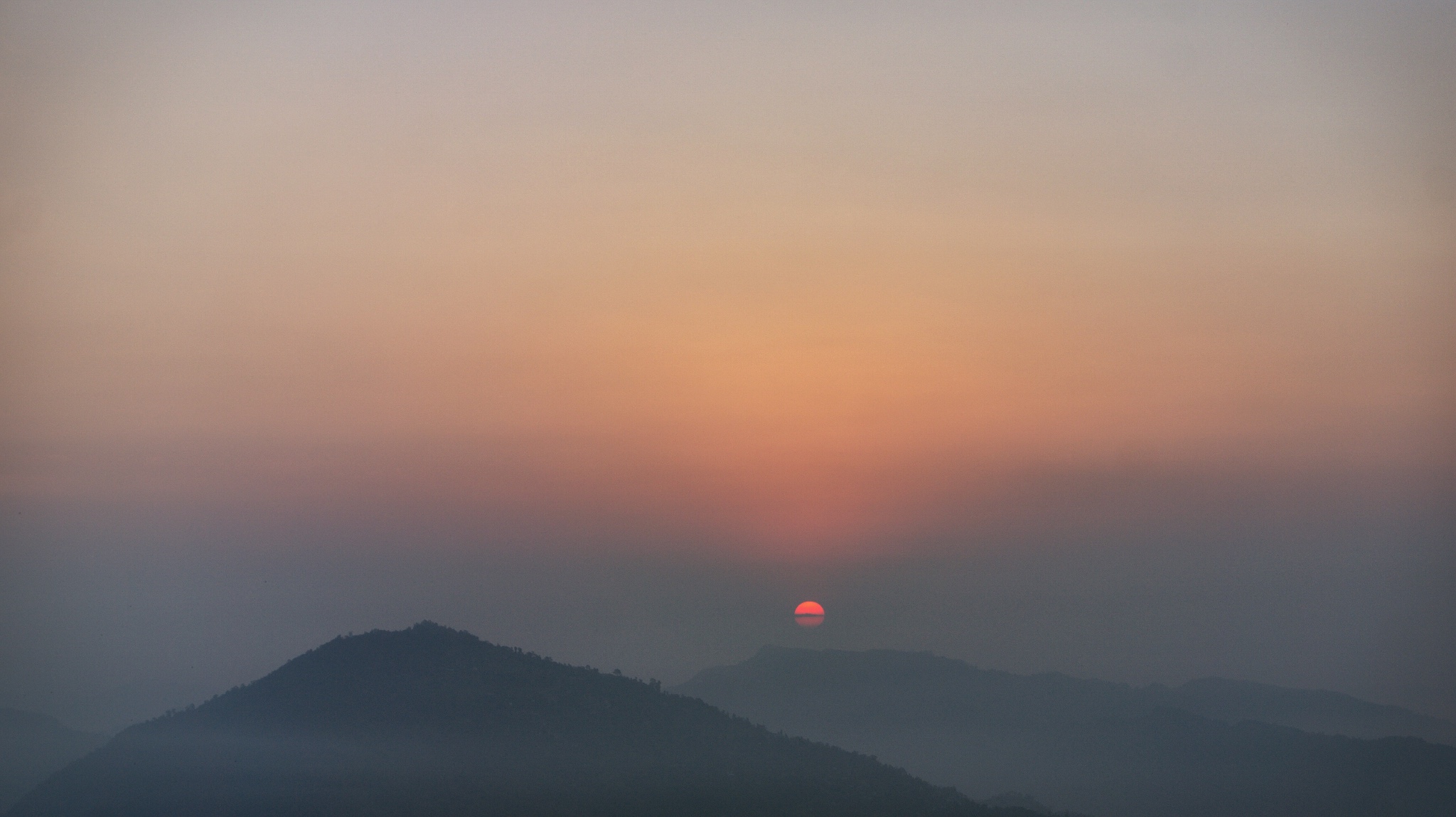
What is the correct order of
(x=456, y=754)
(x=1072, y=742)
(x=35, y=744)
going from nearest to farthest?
(x=456, y=754)
(x=1072, y=742)
(x=35, y=744)

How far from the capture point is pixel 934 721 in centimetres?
16350

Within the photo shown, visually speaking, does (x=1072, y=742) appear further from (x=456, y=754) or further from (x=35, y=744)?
(x=35, y=744)

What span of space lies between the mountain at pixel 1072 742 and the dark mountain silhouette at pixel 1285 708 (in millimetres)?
9981

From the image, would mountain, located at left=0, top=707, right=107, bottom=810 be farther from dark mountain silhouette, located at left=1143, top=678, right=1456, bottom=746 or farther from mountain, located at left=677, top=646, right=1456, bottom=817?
dark mountain silhouette, located at left=1143, top=678, right=1456, bottom=746

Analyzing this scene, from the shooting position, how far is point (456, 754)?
62.4m

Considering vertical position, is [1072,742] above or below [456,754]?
above

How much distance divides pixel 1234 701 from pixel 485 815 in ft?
502

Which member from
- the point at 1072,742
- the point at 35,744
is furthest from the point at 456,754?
the point at 35,744

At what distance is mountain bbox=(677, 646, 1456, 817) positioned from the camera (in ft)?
327

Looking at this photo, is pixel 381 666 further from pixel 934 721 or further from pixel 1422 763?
pixel 934 721

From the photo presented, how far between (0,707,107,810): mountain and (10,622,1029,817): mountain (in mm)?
71981

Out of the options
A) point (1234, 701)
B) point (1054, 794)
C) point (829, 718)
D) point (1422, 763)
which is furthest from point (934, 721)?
point (1422, 763)

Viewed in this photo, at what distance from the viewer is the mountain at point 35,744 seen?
135m

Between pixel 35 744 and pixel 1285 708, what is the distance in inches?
7215
